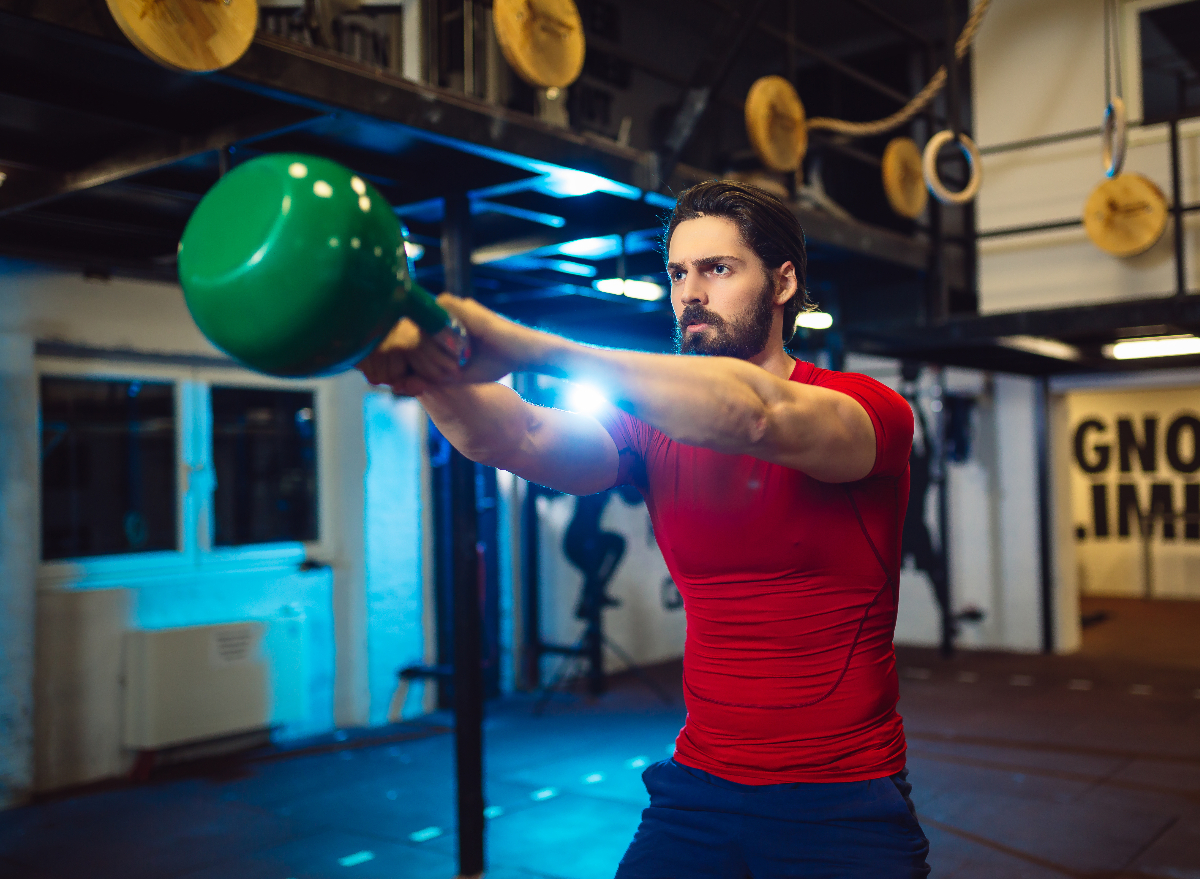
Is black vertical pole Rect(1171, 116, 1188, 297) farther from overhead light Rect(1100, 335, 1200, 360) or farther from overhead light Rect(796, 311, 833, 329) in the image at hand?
overhead light Rect(796, 311, 833, 329)

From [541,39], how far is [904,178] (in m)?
2.84

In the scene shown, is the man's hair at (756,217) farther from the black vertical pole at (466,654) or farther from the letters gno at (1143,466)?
the letters gno at (1143,466)

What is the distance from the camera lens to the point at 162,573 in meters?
5.12

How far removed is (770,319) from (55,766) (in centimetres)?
449

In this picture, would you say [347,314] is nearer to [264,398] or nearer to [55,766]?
[55,766]

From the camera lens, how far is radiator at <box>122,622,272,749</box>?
188 inches

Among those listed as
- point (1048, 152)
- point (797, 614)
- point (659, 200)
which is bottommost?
point (797, 614)

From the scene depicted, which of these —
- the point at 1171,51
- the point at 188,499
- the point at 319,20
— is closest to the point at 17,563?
the point at 188,499

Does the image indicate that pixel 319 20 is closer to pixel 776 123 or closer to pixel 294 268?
pixel 776 123

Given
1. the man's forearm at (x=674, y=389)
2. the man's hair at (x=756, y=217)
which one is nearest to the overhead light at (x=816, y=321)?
the man's hair at (x=756, y=217)

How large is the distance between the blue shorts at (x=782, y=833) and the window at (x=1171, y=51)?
6.72 meters

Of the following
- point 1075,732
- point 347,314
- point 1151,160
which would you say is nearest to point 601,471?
point 347,314

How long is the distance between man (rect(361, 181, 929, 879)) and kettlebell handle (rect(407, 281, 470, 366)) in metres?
0.23

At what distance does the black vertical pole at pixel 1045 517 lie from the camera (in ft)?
25.7
